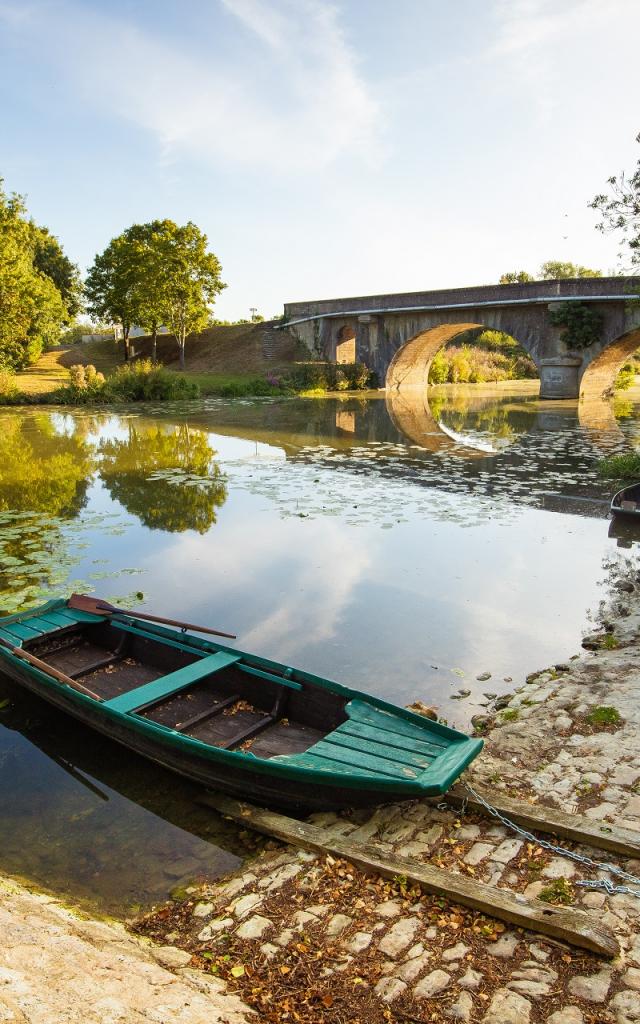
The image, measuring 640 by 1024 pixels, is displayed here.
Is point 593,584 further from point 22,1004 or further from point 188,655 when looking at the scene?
point 22,1004

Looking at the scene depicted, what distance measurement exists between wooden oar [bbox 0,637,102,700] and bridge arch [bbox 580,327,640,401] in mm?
26982

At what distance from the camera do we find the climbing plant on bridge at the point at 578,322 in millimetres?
28109

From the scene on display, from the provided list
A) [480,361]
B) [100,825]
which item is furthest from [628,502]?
[480,361]

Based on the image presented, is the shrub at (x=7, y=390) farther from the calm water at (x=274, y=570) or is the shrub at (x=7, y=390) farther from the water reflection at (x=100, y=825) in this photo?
the water reflection at (x=100, y=825)

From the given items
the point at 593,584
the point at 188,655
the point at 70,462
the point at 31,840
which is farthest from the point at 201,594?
the point at 70,462

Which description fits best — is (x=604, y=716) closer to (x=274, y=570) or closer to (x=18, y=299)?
(x=274, y=570)

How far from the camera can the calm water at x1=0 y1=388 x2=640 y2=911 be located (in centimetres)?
445

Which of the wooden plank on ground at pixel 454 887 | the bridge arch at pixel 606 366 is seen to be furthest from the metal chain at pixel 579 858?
the bridge arch at pixel 606 366

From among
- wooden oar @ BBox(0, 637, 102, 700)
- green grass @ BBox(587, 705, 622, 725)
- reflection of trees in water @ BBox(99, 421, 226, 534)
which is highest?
reflection of trees in water @ BBox(99, 421, 226, 534)

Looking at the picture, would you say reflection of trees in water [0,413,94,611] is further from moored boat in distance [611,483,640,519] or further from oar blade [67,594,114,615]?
moored boat in distance [611,483,640,519]

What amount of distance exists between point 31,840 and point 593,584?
254 inches

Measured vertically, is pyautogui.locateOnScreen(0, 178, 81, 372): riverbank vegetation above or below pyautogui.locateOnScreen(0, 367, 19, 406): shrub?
above

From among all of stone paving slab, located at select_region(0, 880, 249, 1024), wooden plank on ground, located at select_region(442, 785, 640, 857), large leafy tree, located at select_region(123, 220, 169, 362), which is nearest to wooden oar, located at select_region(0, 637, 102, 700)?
stone paving slab, located at select_region(0, 880, 249, 1024)

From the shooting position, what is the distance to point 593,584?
8.29 metres
